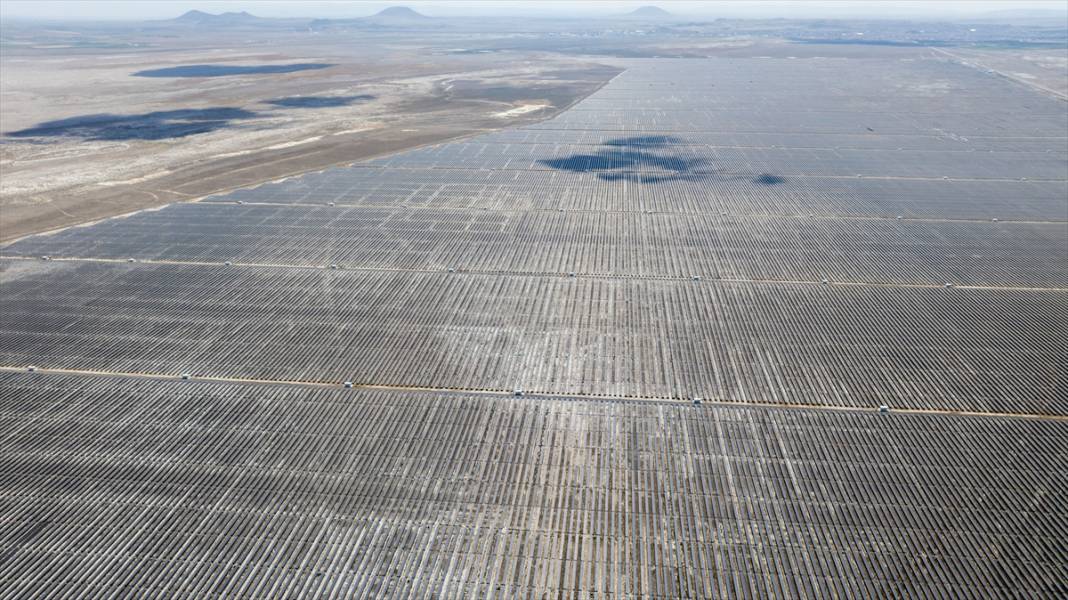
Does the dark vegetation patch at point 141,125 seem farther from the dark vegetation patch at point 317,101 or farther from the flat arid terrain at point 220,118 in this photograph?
the dark vegetation patch at point 317,101

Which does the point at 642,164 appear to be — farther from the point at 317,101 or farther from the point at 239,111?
the point at 239,111

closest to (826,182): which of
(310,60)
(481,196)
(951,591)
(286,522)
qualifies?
(481,196)

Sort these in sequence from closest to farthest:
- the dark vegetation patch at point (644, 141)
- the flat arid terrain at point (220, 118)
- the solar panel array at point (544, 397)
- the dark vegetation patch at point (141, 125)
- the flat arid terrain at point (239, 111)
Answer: the solar panel array at point (544, 397)
the flat arid terrain at point (220, 118)
the flat arid terrain at point (239, 111)
the dark vegetation patch at point (644, 141)
the dark vegetation patch at point (141, 125)

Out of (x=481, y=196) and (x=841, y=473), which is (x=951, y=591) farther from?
(x=481, y=196)

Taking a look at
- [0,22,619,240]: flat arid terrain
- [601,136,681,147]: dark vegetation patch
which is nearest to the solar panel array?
[0,22,619,240]: flat arid terrain

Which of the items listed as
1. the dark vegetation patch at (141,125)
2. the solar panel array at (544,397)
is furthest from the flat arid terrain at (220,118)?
the solar panel array at (544,397)

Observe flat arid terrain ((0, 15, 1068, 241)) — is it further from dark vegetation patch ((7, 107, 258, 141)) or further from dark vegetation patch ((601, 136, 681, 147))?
dark vegetation patch ((601, 136, 681, 147))
